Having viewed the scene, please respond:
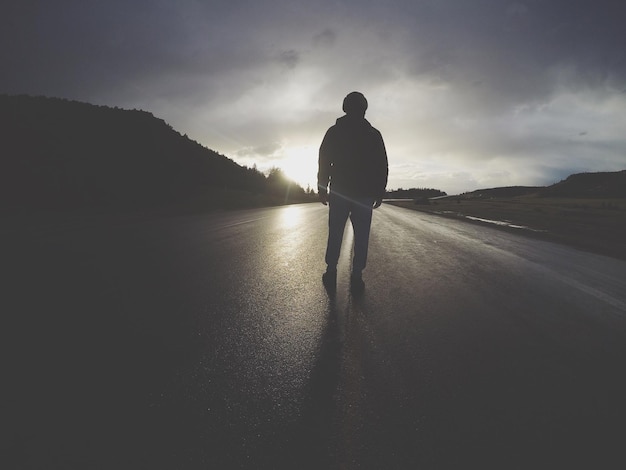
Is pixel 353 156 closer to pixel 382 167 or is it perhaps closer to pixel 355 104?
pixel 382 167

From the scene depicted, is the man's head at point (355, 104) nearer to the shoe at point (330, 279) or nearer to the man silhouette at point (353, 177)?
the man silhouette at point (353, 177)

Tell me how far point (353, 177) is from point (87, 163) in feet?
101

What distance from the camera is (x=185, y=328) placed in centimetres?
251

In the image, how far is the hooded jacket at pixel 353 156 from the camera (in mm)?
3924

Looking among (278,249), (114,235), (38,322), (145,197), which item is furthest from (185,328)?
(145,197)

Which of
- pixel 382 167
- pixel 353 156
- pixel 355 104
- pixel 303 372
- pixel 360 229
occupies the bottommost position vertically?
pixel 303 372

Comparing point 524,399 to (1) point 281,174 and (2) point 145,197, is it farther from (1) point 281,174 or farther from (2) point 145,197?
(1) point 281,174

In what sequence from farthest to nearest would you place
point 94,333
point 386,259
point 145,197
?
1. point 145,197
2. point 386,259
3. point 94,333

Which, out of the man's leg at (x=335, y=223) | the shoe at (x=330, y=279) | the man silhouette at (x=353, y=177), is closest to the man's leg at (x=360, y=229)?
the man silhouette at (x=353, y=177)

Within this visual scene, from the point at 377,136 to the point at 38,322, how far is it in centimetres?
395

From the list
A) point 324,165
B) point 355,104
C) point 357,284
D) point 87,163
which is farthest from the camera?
point 87,163

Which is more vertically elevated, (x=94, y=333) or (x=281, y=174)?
(x=281, y=174)

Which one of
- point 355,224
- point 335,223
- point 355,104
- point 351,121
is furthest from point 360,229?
point 355,104

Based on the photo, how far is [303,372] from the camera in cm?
190
